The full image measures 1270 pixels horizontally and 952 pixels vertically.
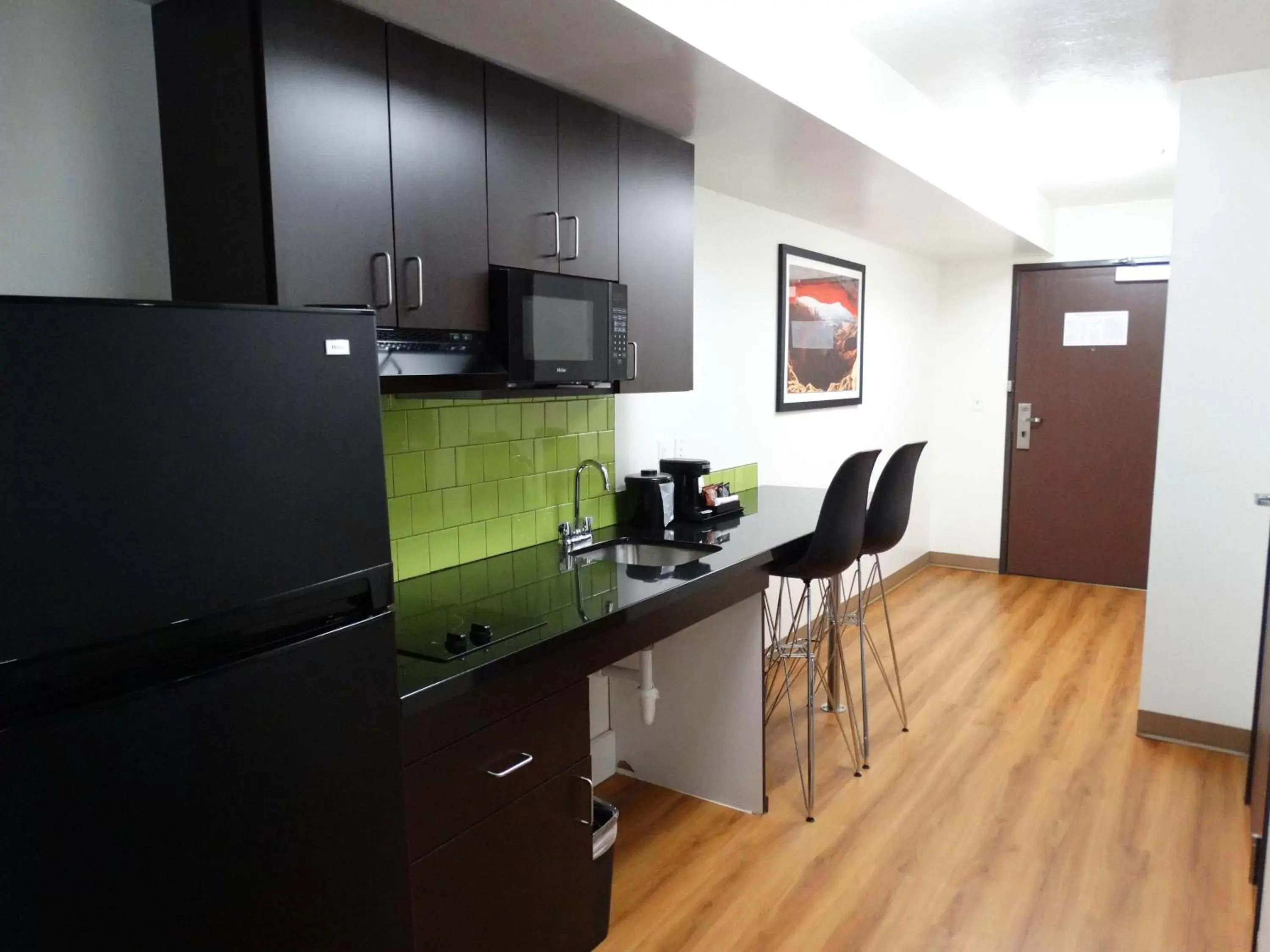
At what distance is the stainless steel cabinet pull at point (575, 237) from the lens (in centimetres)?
224

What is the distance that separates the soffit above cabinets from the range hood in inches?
25.0

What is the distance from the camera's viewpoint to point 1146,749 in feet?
11.0

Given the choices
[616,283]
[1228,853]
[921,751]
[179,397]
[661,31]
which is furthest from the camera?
[921,751]

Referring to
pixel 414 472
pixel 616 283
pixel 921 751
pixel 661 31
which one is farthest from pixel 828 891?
pixel 661 31

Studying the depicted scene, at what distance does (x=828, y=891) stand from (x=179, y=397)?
2.19 metres

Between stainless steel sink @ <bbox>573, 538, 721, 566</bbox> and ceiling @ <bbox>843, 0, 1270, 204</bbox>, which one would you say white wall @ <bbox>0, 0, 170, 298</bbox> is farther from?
ceiling @ <bbox>843, 0, 1270, 204</bbox>

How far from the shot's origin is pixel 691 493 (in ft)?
10.2

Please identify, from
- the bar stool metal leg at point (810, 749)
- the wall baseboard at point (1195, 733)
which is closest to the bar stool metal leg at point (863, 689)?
the bar stool metal leg at point (810, 749)

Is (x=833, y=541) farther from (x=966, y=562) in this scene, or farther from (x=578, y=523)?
(x=966, y=562)

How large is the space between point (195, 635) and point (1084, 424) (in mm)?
5772

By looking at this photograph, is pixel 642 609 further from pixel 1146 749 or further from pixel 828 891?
pixel 1146 749

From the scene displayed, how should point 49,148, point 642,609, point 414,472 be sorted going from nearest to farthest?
point 49,148 → point 642,609 → point 414,472

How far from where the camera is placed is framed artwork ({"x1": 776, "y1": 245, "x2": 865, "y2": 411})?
13.8 feet

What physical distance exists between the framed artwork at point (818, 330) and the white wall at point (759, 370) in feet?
0.18
